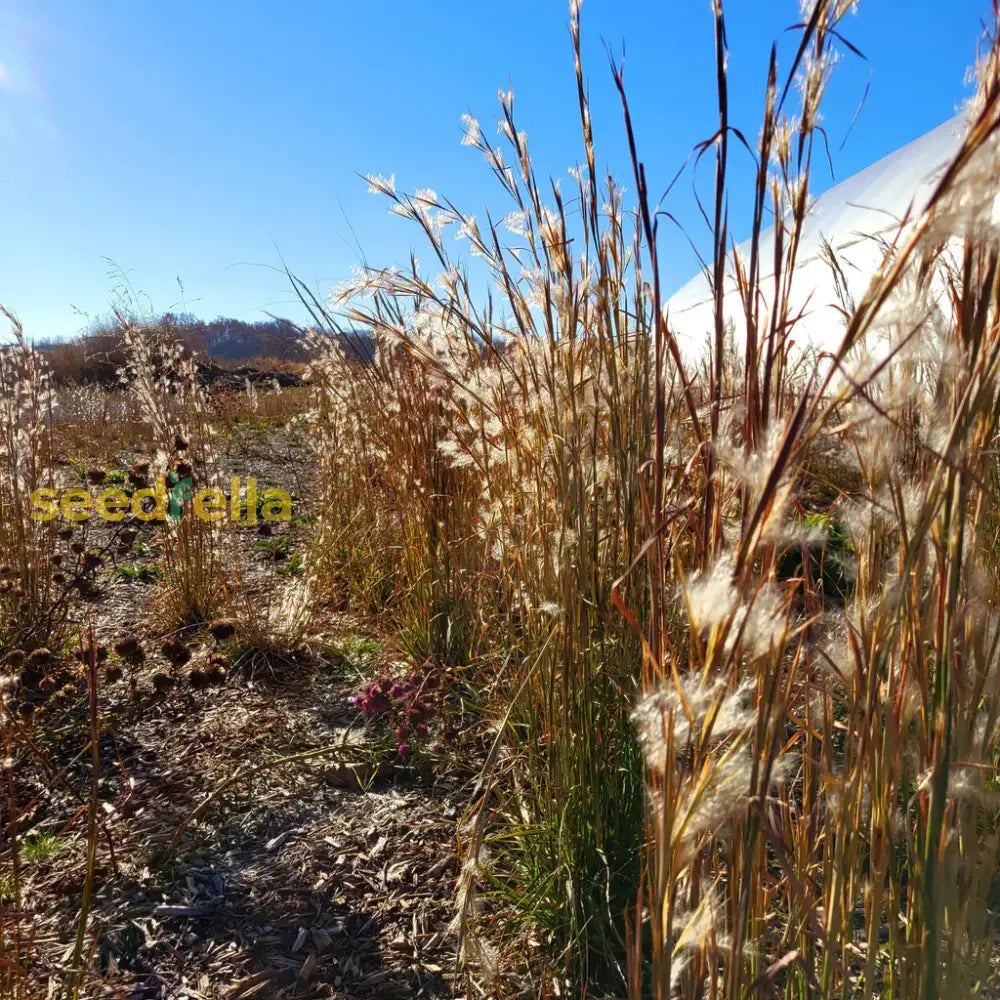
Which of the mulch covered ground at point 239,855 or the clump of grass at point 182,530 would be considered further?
the clump of grass at point 182,530

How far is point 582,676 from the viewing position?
4.53 feet

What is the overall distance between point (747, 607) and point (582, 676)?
80cm

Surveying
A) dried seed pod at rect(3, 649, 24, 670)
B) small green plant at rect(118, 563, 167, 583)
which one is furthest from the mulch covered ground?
small green plant at rect(118, 563, 167, 583)

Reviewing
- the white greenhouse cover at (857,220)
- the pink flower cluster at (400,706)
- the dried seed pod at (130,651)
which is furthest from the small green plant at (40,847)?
the white greenhouse cover at (857,220)

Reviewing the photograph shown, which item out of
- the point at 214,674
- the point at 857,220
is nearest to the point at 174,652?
the point at 214,674

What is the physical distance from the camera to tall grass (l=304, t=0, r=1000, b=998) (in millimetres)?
621

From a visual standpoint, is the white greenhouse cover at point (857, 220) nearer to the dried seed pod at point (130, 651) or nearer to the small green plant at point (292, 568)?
the small green plant at point (292, 568)

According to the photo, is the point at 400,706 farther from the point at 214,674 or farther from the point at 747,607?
the point at 747,607

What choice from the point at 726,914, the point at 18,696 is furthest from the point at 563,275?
the point at 18,696

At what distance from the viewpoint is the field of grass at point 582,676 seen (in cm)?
67

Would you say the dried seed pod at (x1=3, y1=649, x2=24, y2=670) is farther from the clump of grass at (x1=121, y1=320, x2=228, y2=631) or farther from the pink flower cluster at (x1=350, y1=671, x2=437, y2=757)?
the pink flower cluster at (x1=350, y1=671, x2=437, y2=757)

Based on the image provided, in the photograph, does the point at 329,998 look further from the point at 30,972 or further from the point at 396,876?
the point at 30,972

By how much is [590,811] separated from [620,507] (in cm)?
59

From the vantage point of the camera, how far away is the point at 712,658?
585mm
